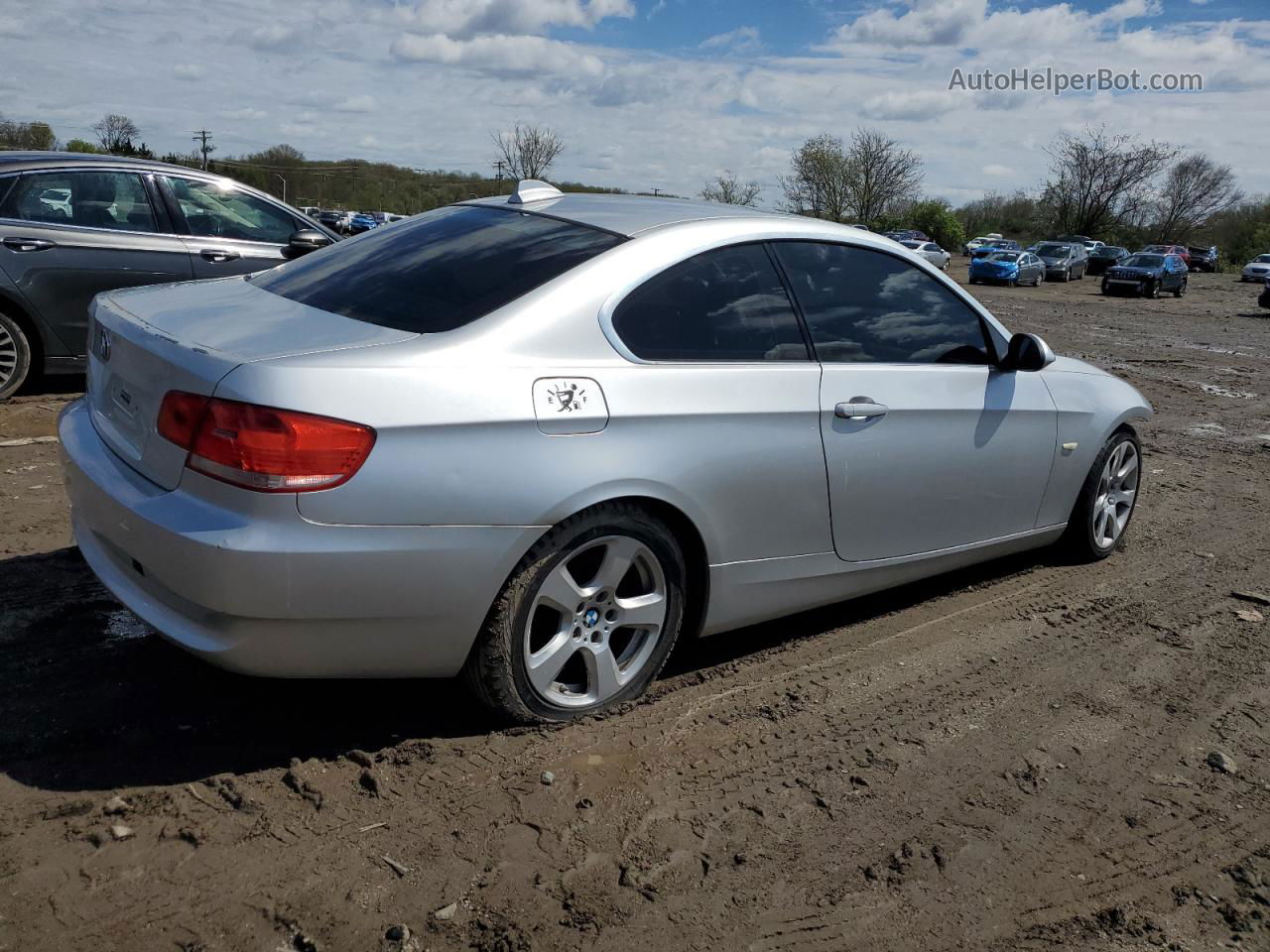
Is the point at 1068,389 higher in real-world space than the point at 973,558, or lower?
higher

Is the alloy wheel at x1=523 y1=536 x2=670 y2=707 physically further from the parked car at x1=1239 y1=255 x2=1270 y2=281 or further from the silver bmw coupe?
the parked car at x1=1239 y1=255 x2=1270 y2=281

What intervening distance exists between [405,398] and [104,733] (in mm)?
1346

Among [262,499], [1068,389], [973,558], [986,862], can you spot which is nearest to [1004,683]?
[973,558]

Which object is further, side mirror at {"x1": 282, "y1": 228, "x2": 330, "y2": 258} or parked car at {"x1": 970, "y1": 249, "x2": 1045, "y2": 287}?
parked car at {"x1": 970, "y1": 249, "x2": 1045, "y2": 287}

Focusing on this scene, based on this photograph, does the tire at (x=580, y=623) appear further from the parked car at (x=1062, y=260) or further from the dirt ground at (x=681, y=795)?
the parked car at (x=1062, y=260)

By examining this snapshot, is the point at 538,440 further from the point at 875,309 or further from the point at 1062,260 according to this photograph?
the point at 1062,260

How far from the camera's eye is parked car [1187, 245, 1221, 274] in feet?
212

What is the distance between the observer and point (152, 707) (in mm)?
3215

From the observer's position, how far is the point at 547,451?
2918mm

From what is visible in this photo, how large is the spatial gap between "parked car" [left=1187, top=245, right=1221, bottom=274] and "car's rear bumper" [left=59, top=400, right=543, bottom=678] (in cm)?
7086

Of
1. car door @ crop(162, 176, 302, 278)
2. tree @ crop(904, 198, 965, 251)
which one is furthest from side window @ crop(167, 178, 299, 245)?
tree @ crop(904, 198, 965, 251)

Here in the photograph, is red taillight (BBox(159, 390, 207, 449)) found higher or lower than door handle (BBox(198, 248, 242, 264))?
lower

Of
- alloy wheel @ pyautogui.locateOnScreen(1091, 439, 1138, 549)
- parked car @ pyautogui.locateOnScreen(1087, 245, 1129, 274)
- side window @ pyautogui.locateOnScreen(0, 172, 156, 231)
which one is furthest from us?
parked car @ pyautogui.locateOnScreen(1087, 245, 1129, 274)

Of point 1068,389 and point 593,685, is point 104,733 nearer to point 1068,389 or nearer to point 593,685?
point 593,685
